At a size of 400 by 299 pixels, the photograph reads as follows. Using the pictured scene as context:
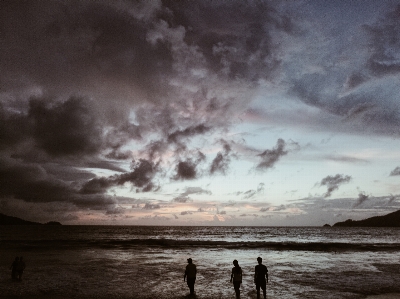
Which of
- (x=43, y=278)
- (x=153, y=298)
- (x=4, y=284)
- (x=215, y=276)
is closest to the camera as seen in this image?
(x=153, y=298)

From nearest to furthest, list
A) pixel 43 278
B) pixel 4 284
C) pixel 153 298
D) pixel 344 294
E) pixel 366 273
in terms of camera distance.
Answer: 1. pixel 153 298
2. pixel 344 294
3. pixel 4 284
4. pixel 43 278
5. pixel 366 273

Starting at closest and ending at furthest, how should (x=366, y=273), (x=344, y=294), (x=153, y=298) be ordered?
1. (x=153, y=298)
2. (x=344, y=294)
3. (x=366, y=273)

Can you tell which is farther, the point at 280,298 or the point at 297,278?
the point at 297,278

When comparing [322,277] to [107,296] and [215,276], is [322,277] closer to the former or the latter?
[215,276]

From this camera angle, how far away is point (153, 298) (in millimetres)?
15156

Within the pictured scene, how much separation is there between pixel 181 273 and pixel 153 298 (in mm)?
8828

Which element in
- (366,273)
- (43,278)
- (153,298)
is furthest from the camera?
(366,273)

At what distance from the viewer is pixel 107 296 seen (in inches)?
Answer: 622

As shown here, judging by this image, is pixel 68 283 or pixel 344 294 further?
pixel 68 283

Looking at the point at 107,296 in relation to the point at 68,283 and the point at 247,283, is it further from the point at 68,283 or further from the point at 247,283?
the point at 247,283

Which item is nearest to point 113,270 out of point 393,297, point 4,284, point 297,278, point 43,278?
point 43,278

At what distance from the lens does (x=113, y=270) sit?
25.2 metres

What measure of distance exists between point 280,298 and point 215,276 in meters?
8.02

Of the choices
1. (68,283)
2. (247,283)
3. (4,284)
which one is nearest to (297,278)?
(247,283)
